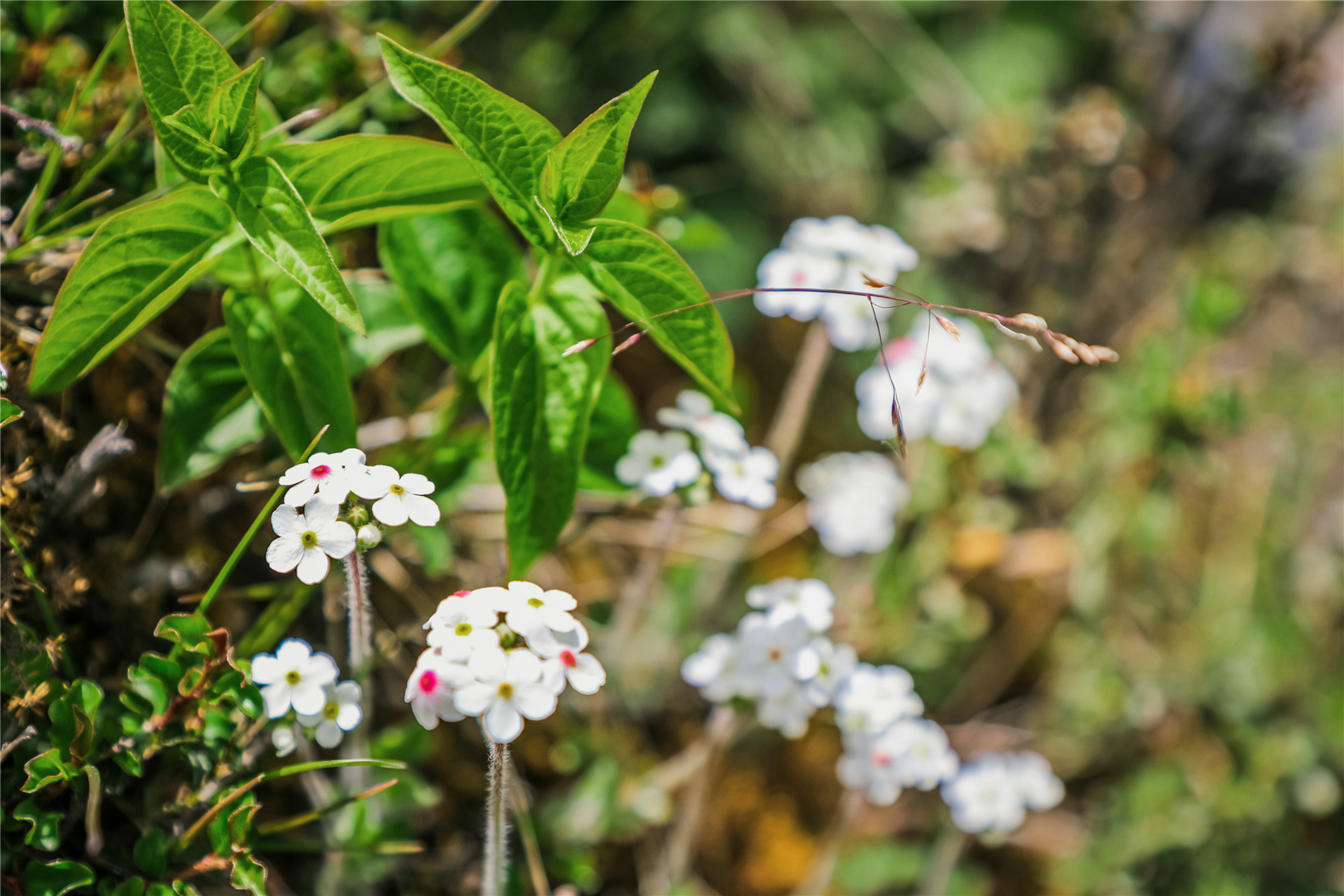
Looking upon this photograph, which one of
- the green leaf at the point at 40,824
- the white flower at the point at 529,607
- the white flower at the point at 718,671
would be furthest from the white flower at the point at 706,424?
the green leaf at the point at 40,824

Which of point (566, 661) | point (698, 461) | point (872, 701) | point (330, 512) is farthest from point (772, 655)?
point (330, 512)

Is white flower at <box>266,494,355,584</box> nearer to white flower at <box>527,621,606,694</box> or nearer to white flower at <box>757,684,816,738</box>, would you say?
white flower at <box>527,621,606,694</box>

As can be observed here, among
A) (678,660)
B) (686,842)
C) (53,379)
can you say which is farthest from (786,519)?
(53,379)

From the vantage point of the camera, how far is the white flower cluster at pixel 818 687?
123cm

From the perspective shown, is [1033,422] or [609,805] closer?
[609,805]

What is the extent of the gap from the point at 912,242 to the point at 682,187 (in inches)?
26.0

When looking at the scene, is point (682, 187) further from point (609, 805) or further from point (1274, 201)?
point (1274, 201)

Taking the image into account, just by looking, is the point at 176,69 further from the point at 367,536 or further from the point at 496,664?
the point at 496,664

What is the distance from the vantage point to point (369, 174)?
3.48 ft

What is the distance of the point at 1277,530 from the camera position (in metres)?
2.37

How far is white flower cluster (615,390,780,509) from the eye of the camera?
1260mm

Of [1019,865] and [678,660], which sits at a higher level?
[678,660]

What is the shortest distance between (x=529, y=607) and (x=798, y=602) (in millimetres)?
487

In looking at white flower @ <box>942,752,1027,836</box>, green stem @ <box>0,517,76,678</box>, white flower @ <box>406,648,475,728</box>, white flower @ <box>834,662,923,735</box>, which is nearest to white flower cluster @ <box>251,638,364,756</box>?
white flower @ <box>406,648,475,728</box>
